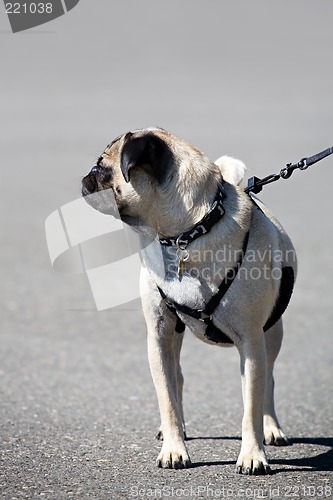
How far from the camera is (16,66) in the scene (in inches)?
1163

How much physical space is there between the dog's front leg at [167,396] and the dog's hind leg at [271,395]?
2.78 ft

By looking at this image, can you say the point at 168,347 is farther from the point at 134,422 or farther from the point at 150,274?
the point at 134,422

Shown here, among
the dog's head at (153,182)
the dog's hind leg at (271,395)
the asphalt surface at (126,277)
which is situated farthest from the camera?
the dog's hind leg at (271,395)

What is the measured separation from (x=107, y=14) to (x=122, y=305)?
77.8 feet

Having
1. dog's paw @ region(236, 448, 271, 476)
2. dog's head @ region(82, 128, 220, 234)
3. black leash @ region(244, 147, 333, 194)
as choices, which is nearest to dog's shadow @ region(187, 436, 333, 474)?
dog's paw @ region(236, 448, 271, 476)

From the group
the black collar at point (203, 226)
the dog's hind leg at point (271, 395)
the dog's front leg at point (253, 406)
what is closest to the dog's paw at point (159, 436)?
the dog's hind leg at point (271, 395)

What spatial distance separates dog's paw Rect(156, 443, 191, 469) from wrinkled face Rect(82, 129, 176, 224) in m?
1.26

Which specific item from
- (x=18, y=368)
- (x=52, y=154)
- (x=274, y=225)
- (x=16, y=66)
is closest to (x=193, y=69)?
(x=16, y=66)

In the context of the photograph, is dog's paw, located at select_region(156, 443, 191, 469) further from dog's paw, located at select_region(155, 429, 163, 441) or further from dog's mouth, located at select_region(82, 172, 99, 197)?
dog's mouth, located at select_region(82, 172, 99, 197)

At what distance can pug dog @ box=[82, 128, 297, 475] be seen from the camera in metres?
5.11

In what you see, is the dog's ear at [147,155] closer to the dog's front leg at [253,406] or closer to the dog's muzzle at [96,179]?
the dog's muzzle at [96,179]

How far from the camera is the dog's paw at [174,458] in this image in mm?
5332

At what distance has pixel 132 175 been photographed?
508 cm

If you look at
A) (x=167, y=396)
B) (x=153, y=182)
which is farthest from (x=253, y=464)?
(x=153, y=182)
